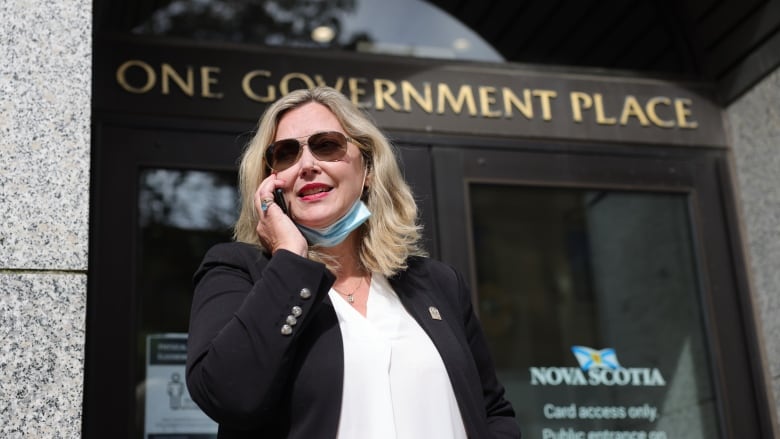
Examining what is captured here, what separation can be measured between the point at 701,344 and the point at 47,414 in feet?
11.5

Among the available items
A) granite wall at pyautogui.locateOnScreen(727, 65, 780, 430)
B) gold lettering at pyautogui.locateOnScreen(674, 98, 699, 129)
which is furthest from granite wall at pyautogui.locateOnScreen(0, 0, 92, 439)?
granite wall at pyautogui.locateOnScreen(727, 65, 780, 430)

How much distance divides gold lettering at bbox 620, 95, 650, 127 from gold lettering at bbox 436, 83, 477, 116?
852 mm

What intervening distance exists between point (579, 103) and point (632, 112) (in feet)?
1.03

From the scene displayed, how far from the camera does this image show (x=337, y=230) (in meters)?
3.11

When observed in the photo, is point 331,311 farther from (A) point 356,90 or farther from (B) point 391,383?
(A) point 356,90

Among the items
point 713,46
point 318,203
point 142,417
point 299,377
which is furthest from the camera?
point 713,46

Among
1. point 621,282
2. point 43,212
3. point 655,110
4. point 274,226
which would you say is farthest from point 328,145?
point 621,282

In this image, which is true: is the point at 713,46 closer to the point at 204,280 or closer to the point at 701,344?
the point at 701,344

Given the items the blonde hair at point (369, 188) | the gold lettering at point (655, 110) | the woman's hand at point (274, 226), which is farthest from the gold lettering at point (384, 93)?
the woman's hand at point (274, 226)

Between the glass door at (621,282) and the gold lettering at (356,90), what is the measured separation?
481mm

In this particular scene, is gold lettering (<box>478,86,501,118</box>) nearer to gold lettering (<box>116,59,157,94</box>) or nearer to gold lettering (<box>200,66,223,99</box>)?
gold lettering (<box>200,66,223,99</box>)

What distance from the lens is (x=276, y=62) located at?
16.9 feet

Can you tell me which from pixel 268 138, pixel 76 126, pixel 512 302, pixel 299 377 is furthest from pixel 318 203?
pixel 512 302

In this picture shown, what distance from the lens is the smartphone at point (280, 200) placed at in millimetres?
2963
